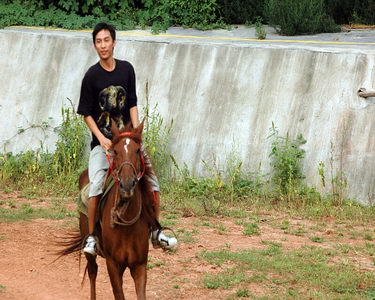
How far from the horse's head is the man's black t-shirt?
63 centimetres

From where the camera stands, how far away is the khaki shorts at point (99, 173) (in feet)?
25.8

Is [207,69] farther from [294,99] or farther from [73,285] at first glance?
[73,285]

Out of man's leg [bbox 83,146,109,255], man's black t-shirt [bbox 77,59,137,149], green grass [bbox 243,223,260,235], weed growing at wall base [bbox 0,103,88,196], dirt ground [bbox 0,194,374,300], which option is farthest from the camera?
weed growing at wall base [bbox 0,103,88,196]

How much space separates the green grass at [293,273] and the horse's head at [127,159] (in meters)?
2.50

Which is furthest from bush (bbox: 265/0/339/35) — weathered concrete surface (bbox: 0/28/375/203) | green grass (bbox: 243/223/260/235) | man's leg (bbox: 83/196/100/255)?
man's leg (bbox: 83/196/100/255)

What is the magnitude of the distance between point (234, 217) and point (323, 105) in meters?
2.27

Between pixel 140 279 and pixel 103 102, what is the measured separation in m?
1.73

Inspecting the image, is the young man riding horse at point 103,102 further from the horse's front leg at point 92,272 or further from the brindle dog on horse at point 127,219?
the horse's front leg at point 92,272

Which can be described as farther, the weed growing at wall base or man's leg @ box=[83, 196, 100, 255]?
the weed growing at wall base

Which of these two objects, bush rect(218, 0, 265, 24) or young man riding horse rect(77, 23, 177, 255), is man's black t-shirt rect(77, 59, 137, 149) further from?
bush rect(218, 0, 265, 24)

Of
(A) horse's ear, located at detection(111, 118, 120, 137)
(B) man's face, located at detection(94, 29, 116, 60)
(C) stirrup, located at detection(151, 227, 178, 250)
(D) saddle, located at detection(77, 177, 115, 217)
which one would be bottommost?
(C) stirrup, located at detection(151, 227, 178, 250)

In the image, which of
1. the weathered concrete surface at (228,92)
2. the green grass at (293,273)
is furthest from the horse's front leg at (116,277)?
the weathered concrete surface at (228,92)

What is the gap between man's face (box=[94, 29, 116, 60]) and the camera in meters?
8.12

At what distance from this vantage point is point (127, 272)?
33.1 ft
